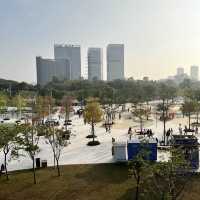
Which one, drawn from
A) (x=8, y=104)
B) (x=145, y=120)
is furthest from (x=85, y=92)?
(x=145, y=120)

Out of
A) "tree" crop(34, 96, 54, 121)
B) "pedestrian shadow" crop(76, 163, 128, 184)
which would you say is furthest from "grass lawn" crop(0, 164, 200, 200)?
"tree" crop(34, 96, 54, 121)

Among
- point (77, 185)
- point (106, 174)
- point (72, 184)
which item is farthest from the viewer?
point (106, 174)

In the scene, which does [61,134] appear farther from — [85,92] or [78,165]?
[85,92]

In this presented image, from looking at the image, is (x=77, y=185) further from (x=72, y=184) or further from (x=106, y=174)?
(x=106, y=174)

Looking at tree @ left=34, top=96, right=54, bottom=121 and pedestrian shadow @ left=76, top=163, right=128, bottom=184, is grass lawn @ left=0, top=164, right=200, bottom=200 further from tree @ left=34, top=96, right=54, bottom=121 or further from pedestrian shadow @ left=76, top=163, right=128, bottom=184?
tree @ left=34, top=96, right=54, bottom=121

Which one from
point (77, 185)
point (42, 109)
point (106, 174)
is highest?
point (42, 109)

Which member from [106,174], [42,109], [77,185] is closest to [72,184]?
[77,185]

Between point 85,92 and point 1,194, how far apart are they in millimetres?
59409

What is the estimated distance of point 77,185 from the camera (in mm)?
17625

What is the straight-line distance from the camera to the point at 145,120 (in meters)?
45.9

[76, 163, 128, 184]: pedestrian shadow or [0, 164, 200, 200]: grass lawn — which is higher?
[76, 163, 128, 184]: pedestrian shadow

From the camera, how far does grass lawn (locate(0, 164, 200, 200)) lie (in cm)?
1598

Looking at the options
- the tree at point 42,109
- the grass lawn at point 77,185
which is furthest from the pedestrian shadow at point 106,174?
the tree at point 42,109

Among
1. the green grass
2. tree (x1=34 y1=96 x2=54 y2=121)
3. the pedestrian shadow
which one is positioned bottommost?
the green grass
